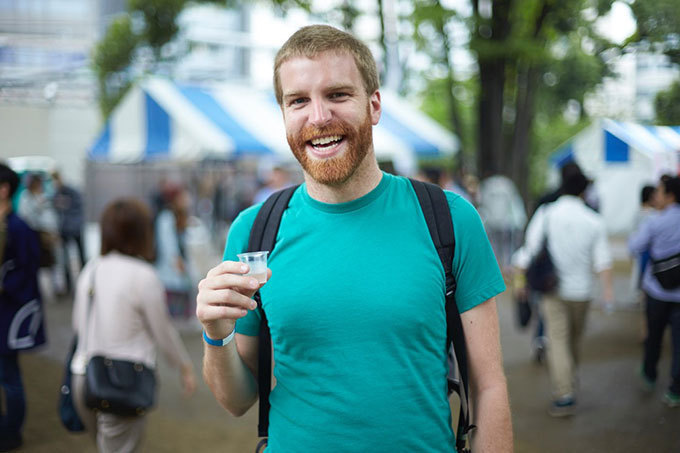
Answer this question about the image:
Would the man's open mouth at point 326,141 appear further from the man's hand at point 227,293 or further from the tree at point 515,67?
the tree at point 515,67

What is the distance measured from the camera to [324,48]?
5.90ft

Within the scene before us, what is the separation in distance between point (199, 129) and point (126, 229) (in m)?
6.33

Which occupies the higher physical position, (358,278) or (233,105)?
(233,105)

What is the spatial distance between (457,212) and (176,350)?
2.51m

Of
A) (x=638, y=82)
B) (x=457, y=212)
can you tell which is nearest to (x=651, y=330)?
(x=638, y=82)

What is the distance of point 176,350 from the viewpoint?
3900 millimetres

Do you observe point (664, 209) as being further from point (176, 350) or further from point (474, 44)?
point (474, 44)

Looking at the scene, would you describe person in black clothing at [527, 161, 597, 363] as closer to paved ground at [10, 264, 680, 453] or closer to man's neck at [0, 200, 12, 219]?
paved ground at [10, 264, 680, 453]

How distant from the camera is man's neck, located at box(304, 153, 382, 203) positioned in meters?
1.87

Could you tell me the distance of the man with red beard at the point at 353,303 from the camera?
1.75 m

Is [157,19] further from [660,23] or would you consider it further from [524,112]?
[660,23]

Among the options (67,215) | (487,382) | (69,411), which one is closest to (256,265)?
(487,382)

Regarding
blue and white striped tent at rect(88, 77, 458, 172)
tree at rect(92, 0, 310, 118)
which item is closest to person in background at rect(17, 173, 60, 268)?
blue and white striped tent at rect(88, 77, 458, 172)

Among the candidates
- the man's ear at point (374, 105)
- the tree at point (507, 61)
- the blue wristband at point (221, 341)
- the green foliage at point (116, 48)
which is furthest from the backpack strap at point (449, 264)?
the green foliage at point (116, 48)
